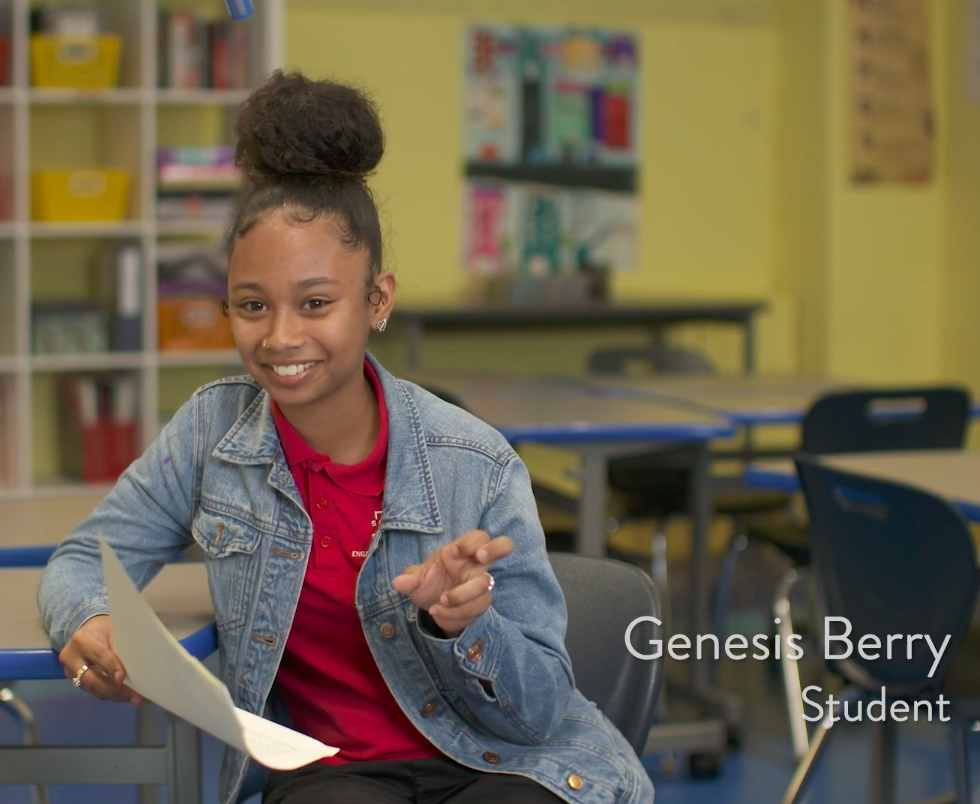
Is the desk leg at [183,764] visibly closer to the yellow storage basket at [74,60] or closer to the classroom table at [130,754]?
the classroom table at [130,754]

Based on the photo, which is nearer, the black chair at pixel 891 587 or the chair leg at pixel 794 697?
the black chair at pixel 891 587

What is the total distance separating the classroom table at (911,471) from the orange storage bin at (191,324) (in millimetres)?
2388

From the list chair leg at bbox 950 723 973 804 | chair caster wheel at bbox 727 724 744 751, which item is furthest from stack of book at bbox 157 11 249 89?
chair leg at bbox 950 723 973 804

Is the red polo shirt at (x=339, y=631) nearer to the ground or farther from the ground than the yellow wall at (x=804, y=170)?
nearer to the ground

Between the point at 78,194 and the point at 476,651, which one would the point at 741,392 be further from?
the point at 476,651

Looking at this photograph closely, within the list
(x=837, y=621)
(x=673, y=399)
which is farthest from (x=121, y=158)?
(x=837, y=621)

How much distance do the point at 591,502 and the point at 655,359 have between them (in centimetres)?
178

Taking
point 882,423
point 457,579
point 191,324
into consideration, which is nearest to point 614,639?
point 457,579

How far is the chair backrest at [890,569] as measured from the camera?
200cm

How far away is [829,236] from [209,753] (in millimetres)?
3450

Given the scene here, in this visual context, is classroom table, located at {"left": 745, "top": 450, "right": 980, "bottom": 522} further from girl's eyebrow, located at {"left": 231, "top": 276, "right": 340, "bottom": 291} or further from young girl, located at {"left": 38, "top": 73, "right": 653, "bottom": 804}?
girl's eyebrow, located at {"left": 231, "top": 276, "right": 340, "bottom": 291}

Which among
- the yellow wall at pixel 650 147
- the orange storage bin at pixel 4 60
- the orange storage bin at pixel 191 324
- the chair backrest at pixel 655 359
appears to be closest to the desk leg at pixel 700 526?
the chair backrest at pixel 655 359

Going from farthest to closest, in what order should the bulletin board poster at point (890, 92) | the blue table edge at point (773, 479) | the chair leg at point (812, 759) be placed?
the bulletin board poster at point (890, 92)
the blue table edge at point (773, 479)
the chair leg at point (812, 759)

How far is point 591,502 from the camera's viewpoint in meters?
2.97
